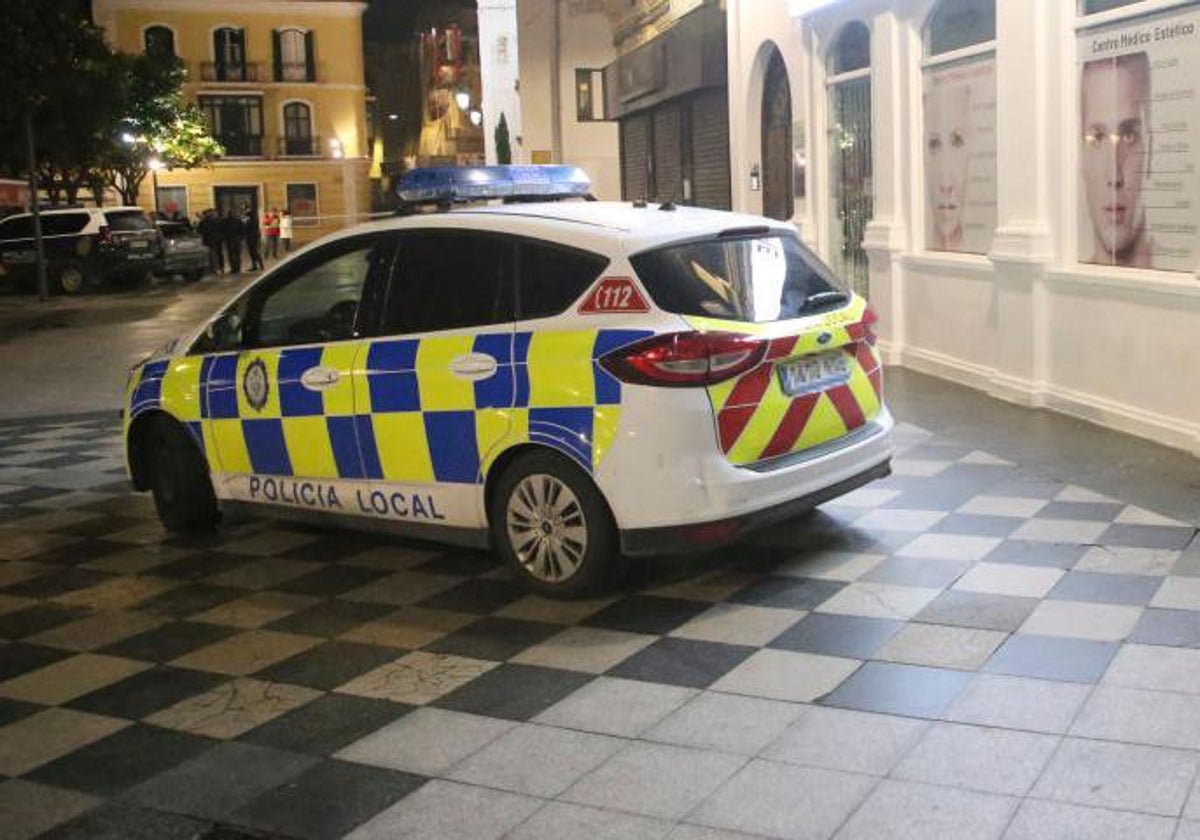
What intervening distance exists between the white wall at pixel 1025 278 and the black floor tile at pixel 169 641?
17.1 ft

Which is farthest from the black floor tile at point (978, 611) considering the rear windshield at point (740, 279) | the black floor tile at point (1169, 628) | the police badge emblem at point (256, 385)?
the police badge emblem at point (256, 385)

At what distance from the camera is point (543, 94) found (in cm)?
2958

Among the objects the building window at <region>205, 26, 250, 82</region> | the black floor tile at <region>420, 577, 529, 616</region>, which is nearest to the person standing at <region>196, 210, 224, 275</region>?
the building window at <region>205, 26, 250, 82</region>

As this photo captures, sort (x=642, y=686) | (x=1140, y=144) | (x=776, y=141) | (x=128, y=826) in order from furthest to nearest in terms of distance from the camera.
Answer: (x=776, y=141) < (x=1140, y=144) < (x=642, y=686) < (x=128, y=826)

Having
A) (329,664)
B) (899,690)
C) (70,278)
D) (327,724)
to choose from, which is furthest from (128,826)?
(70,278)

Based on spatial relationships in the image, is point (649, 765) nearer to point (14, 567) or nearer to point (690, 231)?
point (690, 231)

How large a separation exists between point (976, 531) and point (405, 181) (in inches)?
130

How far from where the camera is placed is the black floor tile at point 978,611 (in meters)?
5.00

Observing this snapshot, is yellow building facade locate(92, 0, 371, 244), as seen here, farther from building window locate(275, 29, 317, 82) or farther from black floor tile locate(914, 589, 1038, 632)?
black floor tile locate(914, 589, 1038, 632)

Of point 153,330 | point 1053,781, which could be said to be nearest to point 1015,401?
point 1053,781

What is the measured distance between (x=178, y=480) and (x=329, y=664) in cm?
242

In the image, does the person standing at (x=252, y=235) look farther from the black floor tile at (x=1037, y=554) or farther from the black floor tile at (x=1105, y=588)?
the black floor tile at (x=1105, y=588)

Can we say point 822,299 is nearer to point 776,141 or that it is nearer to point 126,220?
point 776,141

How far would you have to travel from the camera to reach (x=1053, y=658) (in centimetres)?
460
